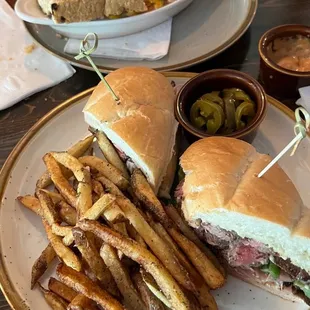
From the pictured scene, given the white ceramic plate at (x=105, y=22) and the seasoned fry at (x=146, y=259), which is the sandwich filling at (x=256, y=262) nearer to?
the seasoned fry at (x=146, y=259)

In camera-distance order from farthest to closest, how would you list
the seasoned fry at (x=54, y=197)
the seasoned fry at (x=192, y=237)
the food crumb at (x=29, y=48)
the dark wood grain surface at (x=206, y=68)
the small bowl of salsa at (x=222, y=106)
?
the food crumb at (x=29, y=48), the dark wood grain surface at (x=206, y=68), the small bowl of salsa at (x=222, y=106), the seasoned fry at (x=54, y=197), the seasoned fry at (x=192, y=237)

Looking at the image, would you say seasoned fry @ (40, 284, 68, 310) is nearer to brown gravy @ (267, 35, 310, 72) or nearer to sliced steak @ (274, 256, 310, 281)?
sliced steak @ (274, 256, 310, 281)

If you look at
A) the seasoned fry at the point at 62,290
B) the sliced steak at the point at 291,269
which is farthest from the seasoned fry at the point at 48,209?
the sliced steak at the point at 291,269

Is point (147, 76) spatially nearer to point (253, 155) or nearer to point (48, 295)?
point (253, 155)

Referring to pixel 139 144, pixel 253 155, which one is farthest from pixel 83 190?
pixel 253 155

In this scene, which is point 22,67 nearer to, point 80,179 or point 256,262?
point 80,179

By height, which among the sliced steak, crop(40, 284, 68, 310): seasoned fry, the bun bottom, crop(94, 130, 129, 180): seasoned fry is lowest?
the bun bottom

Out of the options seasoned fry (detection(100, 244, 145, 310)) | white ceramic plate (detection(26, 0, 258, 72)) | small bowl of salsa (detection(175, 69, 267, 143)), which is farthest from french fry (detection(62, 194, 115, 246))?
white ceramic plate (detection(26, 0, 258, 72))
